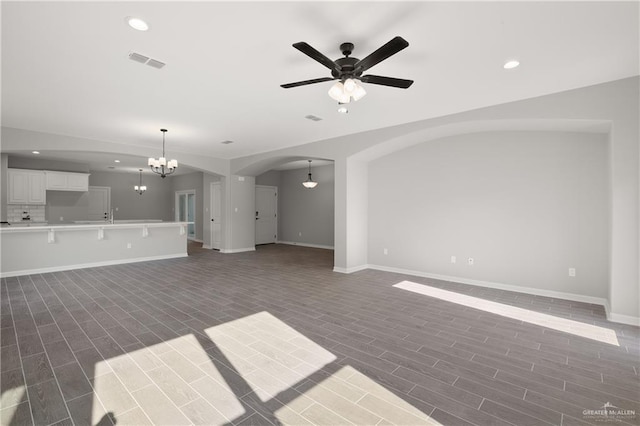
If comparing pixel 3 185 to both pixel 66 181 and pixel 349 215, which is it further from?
pixel 349 215

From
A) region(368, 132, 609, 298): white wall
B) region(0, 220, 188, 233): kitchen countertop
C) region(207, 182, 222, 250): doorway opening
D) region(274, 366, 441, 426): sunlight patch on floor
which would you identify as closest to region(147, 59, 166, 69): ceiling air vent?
region(274, 366, 441, 426): sunlight patch on floor

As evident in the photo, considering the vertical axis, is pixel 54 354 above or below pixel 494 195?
below

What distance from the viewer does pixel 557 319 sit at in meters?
3.49

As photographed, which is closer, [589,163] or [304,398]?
[304,398]

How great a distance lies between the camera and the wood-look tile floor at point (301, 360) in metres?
1.87

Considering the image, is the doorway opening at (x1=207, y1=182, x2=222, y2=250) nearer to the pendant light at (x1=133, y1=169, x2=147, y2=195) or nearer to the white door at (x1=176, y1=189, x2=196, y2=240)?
the white door at (x1=176, y1=189, x2=196, y2=240)

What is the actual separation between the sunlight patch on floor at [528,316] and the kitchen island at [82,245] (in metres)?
6.08

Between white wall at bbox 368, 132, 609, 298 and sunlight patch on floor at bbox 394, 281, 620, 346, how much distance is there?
958 millimetres

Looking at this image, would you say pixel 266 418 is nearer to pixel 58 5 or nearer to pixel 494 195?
pixel 58 5

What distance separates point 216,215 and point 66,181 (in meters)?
4.14

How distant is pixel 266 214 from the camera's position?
1091cm

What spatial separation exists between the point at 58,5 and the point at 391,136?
444cm

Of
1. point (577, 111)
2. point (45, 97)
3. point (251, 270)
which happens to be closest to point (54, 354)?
point (45, 97)

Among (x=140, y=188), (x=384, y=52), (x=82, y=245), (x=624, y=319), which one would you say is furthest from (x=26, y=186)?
(x=624, y=319)
